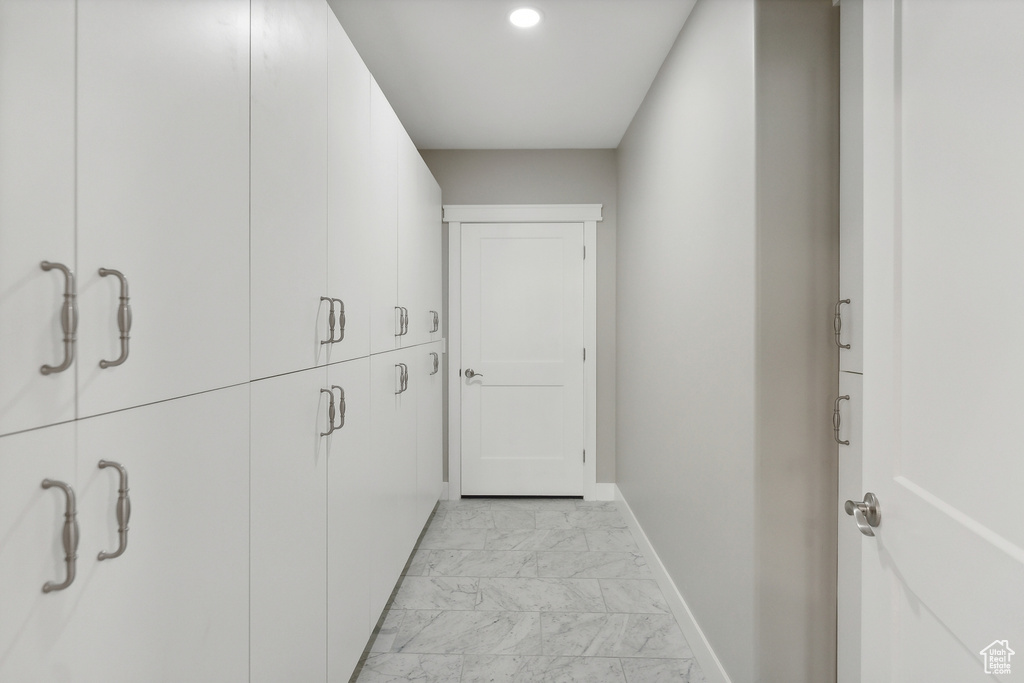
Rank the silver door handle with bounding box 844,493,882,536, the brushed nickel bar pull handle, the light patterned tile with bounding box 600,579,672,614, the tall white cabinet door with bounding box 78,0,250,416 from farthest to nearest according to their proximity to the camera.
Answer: the light patterned tile with bounding box 600,579,672,614
the brushed nickel bar pull handle
the silver door handle with bounding box 844,493,882,536
the tall white cabinet door with bounding box 78,0,250,416

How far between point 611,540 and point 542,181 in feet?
7.89

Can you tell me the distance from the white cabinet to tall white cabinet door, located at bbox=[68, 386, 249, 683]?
1.64 metres

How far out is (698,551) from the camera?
2010 millimetres

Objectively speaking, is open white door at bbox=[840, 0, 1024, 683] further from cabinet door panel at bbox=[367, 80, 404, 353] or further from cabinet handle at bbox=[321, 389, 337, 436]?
cabinet door panel at bbox=[367, 80, 404, 353]

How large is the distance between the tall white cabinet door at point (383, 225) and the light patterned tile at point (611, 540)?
Answer: 171 centimetres

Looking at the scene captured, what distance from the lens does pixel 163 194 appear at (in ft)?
2.65

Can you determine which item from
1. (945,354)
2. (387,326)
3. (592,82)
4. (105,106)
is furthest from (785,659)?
(592,82)

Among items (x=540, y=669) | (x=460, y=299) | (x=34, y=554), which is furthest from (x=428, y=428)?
(x=34, y=554)

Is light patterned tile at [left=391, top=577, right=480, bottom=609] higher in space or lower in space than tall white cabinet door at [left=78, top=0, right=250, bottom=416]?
lower

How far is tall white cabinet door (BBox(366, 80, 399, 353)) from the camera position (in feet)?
6.23

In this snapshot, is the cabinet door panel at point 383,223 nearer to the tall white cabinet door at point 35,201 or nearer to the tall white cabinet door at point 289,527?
the tall white cabinet door at point 289,527

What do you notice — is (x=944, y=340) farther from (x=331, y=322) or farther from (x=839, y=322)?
(x=331, y=322)

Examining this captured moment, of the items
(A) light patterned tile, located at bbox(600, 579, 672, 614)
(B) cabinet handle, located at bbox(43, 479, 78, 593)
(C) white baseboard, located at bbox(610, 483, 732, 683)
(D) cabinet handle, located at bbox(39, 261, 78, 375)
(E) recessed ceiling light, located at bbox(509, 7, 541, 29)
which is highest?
(E) recessed ceiling light, located at bbox(509, 7, 541, 29)


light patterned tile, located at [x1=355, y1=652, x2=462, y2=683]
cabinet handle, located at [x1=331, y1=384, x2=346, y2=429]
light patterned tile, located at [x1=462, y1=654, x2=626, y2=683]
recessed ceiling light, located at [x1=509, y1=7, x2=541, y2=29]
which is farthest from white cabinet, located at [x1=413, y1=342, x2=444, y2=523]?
recessed ceiling light, located at [x1=509, y1=7, x2=541, y2=29]
